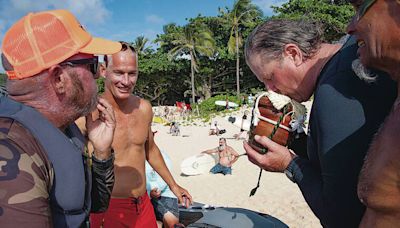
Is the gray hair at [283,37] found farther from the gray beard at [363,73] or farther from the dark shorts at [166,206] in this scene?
the dark shorts at [166,206]

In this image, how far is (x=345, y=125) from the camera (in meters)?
1.48

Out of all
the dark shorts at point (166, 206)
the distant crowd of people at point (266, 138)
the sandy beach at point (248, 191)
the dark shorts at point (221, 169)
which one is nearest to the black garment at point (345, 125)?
the distant crowd of people at point (266, 138)

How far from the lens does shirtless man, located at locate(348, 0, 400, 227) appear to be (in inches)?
36.7

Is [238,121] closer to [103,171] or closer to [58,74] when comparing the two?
[103,171]

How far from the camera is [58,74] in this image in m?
1.73

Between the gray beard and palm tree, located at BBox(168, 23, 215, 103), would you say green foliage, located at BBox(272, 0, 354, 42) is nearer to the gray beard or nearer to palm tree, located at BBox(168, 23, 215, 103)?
palm tree, located at BBox(168, 23, 215, 103)

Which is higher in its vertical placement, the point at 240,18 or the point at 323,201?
the point at 240,18

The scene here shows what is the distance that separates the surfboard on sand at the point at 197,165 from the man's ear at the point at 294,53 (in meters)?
7.82

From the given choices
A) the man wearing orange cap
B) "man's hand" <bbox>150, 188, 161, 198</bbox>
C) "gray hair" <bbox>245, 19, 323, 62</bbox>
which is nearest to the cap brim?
the man wearing orange cap

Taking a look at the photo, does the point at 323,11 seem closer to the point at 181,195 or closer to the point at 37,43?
the point at 181,195

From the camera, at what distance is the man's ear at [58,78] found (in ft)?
5.55

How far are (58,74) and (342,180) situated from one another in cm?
139

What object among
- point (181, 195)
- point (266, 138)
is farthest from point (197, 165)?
point (266, 138)

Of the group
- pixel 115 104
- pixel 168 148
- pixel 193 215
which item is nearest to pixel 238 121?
pixel 115 104
